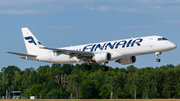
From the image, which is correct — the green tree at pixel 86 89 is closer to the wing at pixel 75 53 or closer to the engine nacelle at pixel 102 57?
the wing at pixel 75 53

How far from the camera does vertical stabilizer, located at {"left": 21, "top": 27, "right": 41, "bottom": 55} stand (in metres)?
63.3

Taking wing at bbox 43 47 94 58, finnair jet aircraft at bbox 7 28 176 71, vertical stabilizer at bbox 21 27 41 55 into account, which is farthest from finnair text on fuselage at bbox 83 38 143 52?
vertical stabilizer at bbox 21 27 41 55

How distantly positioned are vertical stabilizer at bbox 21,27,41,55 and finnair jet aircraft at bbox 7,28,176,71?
1.90 meters

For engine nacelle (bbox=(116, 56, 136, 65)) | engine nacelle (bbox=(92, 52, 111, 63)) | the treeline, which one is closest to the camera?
engine nacelle (bbox=(92, 52, 111, 63))

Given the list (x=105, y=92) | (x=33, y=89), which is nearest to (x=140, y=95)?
(x=105, y=92)

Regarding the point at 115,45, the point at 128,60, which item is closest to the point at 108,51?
the point at 115,45

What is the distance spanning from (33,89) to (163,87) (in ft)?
143

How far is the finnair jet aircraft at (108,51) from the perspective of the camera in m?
50.1

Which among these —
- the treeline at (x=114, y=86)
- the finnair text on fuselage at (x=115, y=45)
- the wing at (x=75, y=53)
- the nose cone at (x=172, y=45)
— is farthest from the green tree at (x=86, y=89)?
the nose cone at (x=172, y=45)

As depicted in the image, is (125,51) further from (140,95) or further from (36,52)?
(140,95)

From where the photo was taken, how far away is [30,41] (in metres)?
64.2

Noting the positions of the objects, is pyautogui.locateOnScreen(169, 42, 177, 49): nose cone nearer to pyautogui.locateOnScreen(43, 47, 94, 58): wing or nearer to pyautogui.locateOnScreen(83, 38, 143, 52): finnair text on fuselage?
pyautogui.locateOnScreen(83, 38, 143, 52): finnair text on fuselage

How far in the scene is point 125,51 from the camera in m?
51.5

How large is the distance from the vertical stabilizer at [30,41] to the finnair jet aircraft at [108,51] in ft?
6.22
